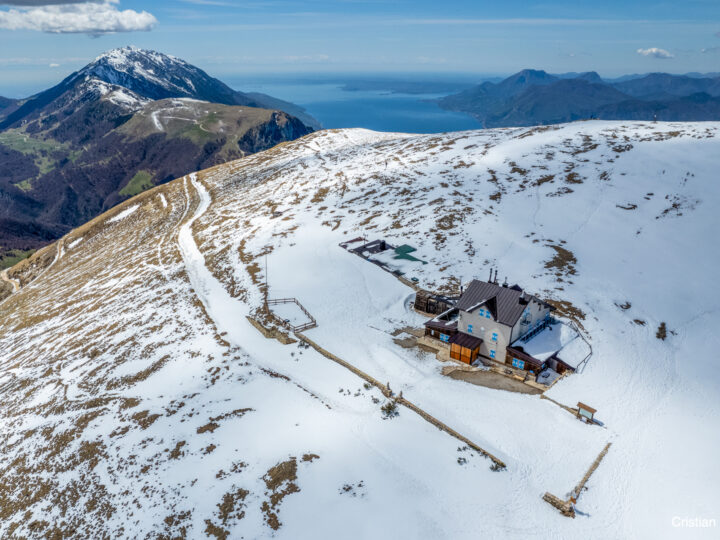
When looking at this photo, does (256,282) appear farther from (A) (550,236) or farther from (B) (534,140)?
(B) (534,140)

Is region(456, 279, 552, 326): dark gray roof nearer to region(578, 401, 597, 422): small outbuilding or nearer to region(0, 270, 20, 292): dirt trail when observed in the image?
region(578, 401, 597, 422): small outbuilding

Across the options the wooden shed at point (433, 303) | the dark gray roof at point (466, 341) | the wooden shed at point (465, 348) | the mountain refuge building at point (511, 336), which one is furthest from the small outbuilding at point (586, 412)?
the wooden shed at point (433, 303)

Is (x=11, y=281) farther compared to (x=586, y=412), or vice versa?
(x=11, y=281)

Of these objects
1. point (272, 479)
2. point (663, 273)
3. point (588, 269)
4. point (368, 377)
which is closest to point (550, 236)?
point (588, 269)

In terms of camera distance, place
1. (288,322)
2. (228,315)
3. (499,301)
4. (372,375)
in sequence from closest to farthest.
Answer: (372,375)
(499,301)
(288,322)
(228,315)

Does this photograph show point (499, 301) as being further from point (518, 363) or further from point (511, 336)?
point (518, 363)

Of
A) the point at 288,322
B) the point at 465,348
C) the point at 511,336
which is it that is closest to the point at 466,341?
the point at 465,348
